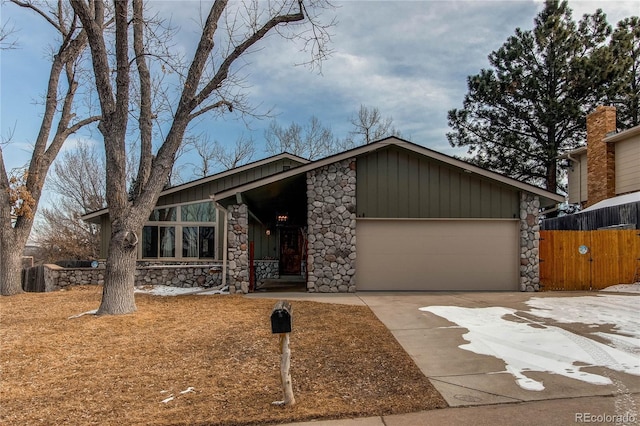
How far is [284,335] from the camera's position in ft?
12.2

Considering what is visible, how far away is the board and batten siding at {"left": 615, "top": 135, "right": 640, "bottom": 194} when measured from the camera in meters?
15.4

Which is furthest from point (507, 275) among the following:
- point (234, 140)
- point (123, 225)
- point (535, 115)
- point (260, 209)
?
point (234, 140)

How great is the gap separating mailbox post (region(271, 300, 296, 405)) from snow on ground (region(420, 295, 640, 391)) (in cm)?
227

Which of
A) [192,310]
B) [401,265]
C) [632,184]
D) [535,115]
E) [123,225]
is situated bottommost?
[192,310]

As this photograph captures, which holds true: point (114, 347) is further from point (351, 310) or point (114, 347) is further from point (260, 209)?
point (260, 209)

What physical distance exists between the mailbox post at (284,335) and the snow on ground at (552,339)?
89.5 inches

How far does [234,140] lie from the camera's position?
2950cm

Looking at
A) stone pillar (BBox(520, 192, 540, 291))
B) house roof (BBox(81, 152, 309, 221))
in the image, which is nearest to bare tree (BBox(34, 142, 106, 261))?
house roof (BBox(81, 152, 309, 221))

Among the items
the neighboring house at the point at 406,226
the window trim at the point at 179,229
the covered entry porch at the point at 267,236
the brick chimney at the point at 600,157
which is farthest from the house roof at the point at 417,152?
the brick chimney at the point at 600,157

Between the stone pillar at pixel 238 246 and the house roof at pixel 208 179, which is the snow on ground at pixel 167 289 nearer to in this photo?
the stone pillar at pixel 238 246

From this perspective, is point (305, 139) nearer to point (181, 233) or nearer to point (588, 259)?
point (181, 233)

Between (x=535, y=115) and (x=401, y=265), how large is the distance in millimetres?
15711

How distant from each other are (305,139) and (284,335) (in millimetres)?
27383
